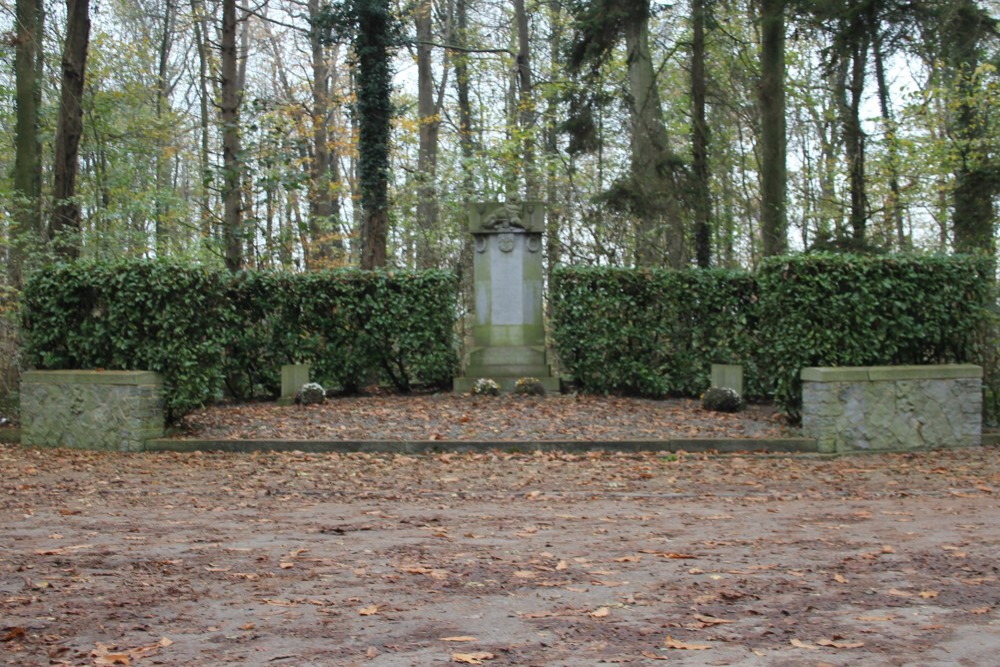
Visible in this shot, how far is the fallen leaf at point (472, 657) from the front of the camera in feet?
13.1

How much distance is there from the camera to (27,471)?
986cm

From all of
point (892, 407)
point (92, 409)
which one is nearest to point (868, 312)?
point (892, 407)

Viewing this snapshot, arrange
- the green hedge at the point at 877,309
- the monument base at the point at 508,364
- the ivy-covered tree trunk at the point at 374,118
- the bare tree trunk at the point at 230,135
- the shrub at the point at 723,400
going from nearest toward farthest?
the green hedge at the point at 877,309, the shrub at the point at 723,400, the monument base at the point at 508,364, the bare tree trunk at the point at 230,135, the ivy-covered tree trunk at the point at 374,118

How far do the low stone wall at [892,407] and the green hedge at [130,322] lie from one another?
659cm

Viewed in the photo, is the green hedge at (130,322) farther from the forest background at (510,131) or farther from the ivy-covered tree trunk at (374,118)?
the ivy-covered tree trunk at (374,118)

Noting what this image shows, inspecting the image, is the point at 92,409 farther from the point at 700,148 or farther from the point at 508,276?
the point at 700,148

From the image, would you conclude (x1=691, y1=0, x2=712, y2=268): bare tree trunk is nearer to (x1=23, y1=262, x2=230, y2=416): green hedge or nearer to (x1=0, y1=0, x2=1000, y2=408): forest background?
(x1=0, y1=0, x2=1000, y2=408): forest background

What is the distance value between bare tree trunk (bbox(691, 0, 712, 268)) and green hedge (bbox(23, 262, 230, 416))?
1061cm

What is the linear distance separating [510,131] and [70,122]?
1174 cm

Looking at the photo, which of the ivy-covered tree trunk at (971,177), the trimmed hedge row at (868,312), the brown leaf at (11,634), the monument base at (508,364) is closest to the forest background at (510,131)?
the ivy-covered tree trunk at (971,177)

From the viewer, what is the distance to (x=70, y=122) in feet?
51.1

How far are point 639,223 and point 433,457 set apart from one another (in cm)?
1095

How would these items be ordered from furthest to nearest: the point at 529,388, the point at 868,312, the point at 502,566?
the point at 529,388 < the point at 868,312 < the point at 502,566

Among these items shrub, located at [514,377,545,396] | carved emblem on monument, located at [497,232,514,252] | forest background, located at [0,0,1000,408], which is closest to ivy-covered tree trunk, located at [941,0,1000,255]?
forest background, located at [0,0,1000,408]
